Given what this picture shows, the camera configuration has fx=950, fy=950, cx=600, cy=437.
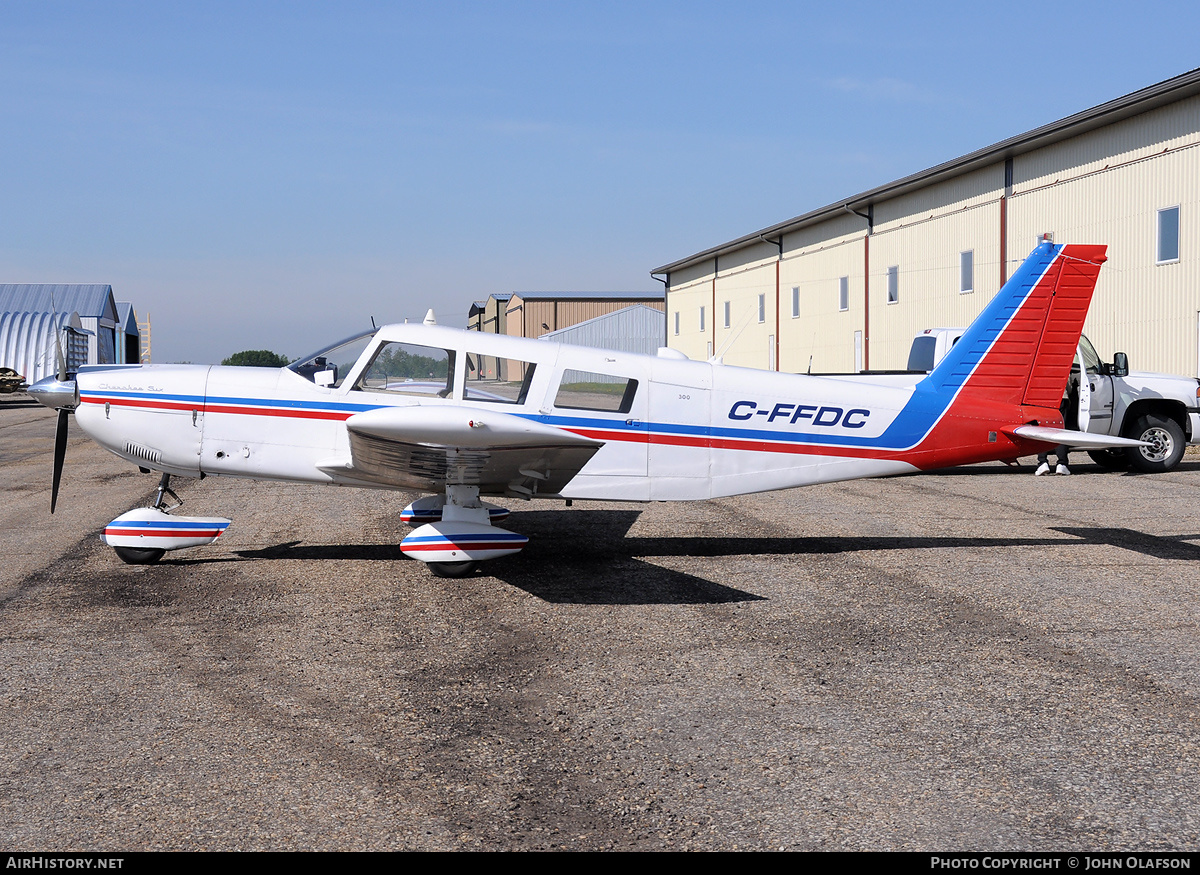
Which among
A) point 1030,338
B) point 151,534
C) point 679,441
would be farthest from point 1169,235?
point 151,534

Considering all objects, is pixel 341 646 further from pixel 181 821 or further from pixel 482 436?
pixel 181 821

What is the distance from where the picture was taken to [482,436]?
630 centimetres

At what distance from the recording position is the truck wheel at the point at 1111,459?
15.1 metres

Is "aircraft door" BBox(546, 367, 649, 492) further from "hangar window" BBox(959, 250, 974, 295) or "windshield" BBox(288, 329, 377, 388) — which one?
"hangar window" BBox(959, 250, 974, 295)

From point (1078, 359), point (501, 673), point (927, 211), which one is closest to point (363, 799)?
point (501, 673)

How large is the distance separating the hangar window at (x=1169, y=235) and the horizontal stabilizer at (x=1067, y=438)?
12354mm

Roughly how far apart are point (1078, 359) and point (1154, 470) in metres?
2.20

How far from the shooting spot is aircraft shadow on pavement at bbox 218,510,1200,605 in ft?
22.6

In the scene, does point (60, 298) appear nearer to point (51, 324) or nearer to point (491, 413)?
point (51, 324)

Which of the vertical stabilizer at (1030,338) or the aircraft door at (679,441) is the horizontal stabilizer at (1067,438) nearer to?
the vertical stabilizer at (1030,338)

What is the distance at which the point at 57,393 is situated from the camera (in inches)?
295

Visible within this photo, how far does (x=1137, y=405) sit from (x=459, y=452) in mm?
12131

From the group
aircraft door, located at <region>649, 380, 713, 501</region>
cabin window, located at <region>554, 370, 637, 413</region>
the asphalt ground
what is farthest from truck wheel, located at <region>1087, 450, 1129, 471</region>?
cabin window, located at <region>554, 370, 637, 413</region>

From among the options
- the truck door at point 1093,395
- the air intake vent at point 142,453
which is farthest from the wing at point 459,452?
the truck door at point 1093,395
